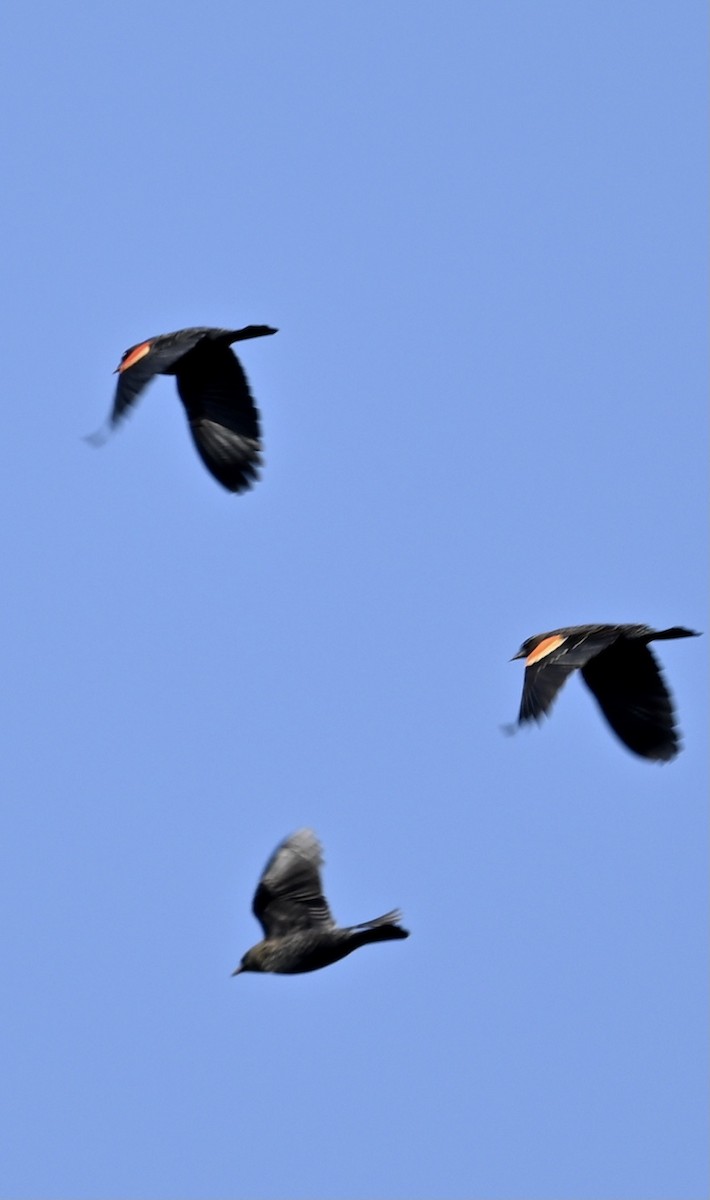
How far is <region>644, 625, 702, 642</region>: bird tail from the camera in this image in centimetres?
2503

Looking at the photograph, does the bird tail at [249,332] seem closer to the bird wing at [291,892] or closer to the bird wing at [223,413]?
the bird wing at [223,413]

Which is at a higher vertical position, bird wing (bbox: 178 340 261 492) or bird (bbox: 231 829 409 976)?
bird wing (bbox: 178 340 261 492)

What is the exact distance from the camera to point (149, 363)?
84.6 feet

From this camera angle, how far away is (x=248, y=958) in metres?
24.2

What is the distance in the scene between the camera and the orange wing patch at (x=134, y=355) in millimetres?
26047

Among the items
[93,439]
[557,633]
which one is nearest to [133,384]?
[93,439]

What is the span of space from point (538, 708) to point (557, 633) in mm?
2574

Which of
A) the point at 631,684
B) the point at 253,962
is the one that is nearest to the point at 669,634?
the point at 631,684

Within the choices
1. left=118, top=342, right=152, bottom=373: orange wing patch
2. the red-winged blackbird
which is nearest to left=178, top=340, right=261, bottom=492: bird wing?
left=118, top=342, right=152, bottom=373: orange wing patch

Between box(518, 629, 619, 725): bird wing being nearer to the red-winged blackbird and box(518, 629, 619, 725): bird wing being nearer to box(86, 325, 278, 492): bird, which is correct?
the red-winged blackbird

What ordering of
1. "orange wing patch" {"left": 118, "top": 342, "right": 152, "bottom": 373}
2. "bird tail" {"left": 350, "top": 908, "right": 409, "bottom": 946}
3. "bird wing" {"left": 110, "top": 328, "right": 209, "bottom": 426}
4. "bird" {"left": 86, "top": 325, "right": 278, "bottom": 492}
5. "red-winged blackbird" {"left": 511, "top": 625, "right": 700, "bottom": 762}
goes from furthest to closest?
"bird" {"left": 86, "top": 325, "right": 278, "bottom": 492}
"orange wing patch" {"left": 118, "top": 342, "right": 152, "bottom": 373}
"red-winged blackbird" {"left": 511, "top": 625, "right": 700, "bottom": 762}
"bird wing" {"left": 110, "top": 328, "right": 209, "bottom": 426}
"bird tail" {"left": 350, "top": 908, "right": 409, "bottom": 946}

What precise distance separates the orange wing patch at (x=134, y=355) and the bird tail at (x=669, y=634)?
18.9 feet

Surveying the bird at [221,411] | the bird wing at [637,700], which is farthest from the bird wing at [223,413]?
the bird wing at [637,700]

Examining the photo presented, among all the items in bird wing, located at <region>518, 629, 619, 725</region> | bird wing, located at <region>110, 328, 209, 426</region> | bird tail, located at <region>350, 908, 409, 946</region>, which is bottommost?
bird tail, located at <region>350, 908, 409, 946</region>
